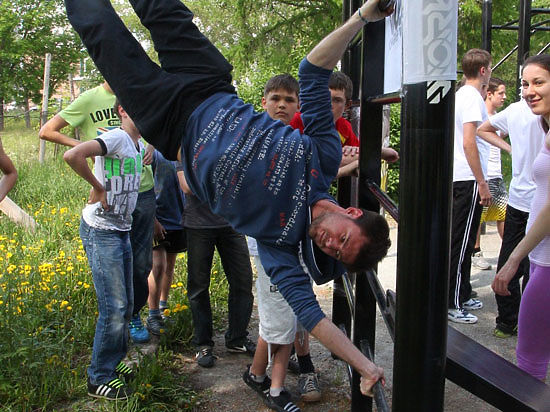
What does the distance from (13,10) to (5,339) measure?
31.6 meters

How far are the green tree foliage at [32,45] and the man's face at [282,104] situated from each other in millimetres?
29503

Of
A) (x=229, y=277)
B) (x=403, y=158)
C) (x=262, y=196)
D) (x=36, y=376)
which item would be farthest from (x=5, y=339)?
(x=403, y=158)

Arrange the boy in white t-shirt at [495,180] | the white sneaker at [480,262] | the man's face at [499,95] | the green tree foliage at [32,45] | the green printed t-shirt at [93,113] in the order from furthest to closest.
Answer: the green tree foliage at [32,45], the white sneaker at [480,262], the man's face at [499,95], the boy in white t-shirt at [495,180], the green printed t-shirt at [93,113]

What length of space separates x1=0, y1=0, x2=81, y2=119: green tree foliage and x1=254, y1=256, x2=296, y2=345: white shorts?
3009 centimetres

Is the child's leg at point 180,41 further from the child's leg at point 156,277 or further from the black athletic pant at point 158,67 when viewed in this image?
the child's leg at point 156,277

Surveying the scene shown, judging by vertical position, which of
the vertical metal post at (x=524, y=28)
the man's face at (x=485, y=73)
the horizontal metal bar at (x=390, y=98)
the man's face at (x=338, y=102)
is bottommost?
the horizontal metal bar at (x=390, y=98)

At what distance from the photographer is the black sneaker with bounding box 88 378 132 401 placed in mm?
2836

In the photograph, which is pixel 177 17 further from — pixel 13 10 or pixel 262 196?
A: pixel 13 10

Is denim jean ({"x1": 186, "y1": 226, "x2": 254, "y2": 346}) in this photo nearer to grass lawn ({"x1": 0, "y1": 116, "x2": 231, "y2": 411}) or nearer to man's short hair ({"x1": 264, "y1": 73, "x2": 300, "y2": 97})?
grass lawn ({"x1": 0, "y1": 116, "x2": 231, "y2": 411})

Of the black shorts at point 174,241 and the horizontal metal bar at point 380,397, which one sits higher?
the horizontal metal bar at point 380,397

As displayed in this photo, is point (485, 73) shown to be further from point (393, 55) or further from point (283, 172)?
point (283, 172)

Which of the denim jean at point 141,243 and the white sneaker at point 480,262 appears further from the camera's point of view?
the white sneaker at point 480,262

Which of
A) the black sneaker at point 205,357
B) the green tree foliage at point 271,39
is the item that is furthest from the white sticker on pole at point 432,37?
the green tree foliage at point 271,39

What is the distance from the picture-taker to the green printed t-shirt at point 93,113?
386 centimetres
